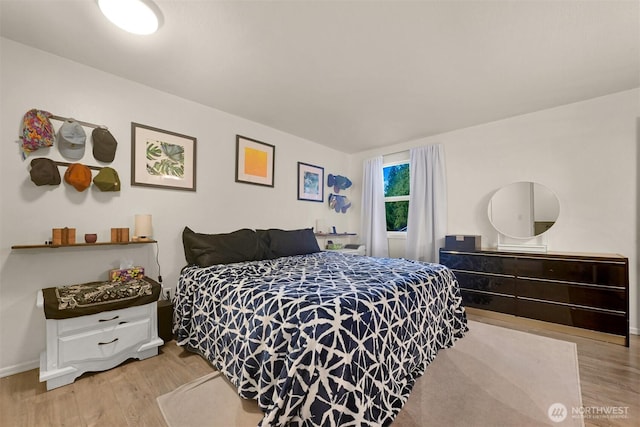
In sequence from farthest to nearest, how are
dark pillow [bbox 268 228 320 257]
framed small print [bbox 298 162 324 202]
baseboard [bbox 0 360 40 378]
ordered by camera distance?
framed small print [bbox 298 162 324 202] → dark pillow [bbox 268 228 320 257] → baseboard [bbox 0 360 40 378]

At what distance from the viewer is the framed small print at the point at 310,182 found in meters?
4.07

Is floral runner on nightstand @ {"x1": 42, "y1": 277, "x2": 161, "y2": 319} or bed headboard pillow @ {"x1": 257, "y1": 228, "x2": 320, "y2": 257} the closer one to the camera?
floral runner on nightstand @ {"x1": 42, "y1": 277, "x2": 161, "y2": 319}

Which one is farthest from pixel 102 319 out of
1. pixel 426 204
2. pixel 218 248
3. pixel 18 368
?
pixel 426 204

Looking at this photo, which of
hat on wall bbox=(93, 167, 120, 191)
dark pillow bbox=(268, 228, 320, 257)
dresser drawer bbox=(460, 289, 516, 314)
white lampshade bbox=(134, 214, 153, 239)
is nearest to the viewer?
hat on wall bbox=(93, 167, 120, 191)

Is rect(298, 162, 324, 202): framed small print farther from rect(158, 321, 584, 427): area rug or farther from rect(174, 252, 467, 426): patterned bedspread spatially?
rect(158, 321, 584, 427): area rug

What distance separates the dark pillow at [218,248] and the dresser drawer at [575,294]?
9.94 ft

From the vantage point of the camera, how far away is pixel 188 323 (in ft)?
7.30

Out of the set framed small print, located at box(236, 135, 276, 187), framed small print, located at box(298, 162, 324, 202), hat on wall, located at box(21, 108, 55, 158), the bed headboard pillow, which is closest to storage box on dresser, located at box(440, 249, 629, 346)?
the bed headboard pillow

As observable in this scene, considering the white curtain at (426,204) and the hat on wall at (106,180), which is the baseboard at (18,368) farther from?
the white curtain at (426,204)

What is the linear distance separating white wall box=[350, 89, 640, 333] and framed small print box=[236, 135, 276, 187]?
2.78 meters

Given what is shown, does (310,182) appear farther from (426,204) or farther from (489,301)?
(489,301)

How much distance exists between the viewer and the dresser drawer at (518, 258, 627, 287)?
8.05 ft

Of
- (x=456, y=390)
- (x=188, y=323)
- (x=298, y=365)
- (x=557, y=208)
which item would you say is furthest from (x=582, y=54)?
(x=188, y=323)

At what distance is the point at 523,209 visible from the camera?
320 centimetres
